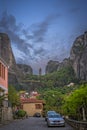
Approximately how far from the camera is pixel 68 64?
186375 mm

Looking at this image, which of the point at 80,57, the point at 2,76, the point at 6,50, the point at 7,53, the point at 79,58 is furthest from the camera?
the point at 79,58

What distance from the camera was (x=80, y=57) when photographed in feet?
572

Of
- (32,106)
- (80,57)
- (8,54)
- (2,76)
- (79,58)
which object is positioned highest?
(8,54)

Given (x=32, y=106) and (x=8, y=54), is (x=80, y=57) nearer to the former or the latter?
(x=8, y=54)

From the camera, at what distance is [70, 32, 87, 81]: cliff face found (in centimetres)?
16475

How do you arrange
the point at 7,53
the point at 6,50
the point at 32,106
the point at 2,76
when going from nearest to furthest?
the point at 2,76 < the point at 32,106 < the point at 6,50 < the point at 7,53

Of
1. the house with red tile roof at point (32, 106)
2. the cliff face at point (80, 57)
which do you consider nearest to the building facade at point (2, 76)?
the house with red tile roof at point (32, 106)

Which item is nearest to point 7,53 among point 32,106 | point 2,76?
point 32,106

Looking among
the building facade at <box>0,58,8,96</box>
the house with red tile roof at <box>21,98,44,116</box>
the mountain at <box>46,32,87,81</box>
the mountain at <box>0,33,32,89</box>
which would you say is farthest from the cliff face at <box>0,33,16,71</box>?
the building facade at <box>0,58,8,96</box>

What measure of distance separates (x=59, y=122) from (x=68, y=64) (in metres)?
156

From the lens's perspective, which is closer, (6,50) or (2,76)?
(2,76)

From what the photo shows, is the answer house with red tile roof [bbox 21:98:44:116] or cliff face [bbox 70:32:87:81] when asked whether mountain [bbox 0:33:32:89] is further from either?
house with red tile roof [bbox 21:98:44:116]

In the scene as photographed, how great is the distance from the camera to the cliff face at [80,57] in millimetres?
164750

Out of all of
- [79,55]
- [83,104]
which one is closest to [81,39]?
[79,55]
